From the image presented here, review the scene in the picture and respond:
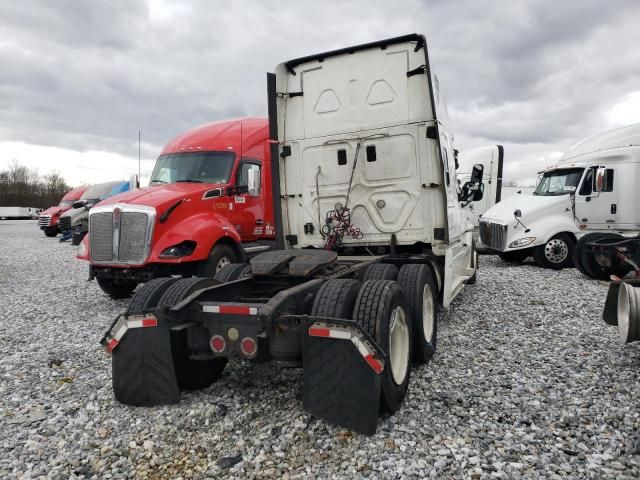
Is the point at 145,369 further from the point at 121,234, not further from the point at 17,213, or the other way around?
the point at 17,213

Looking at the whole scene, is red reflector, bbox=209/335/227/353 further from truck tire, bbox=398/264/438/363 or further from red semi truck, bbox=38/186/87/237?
red semi truck, bbox=38/186/87/237

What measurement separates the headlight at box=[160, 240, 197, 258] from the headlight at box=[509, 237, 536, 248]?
745 centimetres

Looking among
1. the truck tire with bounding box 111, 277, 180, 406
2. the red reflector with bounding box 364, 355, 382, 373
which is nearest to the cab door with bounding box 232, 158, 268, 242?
the truck tire with bounding box 111, 277, 180, 406


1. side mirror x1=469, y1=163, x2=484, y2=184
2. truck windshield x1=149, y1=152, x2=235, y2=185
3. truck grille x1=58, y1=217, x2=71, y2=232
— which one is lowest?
truck grille x1=58, y1=217, x2=71, y2=232

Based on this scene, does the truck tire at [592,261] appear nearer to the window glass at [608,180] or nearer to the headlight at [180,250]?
the window glass at [608,180]

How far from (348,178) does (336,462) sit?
13.0 feet

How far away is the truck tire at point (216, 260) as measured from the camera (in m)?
7.02

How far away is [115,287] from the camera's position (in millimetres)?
7691

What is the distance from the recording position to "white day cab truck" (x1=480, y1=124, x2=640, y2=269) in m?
10.5

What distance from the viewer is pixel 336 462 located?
9.02 feet

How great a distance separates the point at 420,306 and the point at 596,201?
8.51m

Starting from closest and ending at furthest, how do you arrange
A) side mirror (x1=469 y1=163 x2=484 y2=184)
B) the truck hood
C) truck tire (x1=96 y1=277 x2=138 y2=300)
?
side mirror (x1=469 y1=163 x2=484 y2=184)
truck tire (x1=96 y1=277 x2=138 y2=300)
the truck hood

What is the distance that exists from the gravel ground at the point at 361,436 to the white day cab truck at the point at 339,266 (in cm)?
A: 22

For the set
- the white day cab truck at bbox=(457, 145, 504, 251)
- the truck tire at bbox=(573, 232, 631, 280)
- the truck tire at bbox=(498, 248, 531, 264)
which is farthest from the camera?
the white day cab truck at bbox=(457, 145, 504, 251)
